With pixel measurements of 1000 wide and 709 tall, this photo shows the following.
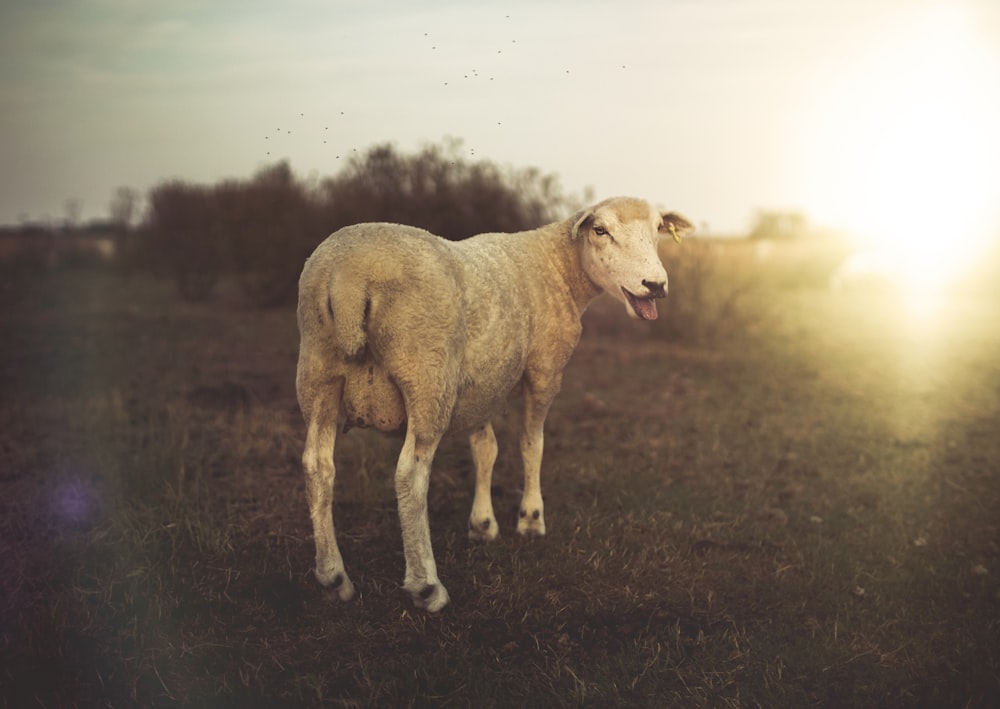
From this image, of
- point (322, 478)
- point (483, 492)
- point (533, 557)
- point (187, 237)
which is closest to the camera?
point (322, 478)

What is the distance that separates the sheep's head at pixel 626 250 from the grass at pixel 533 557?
1577 millimetres

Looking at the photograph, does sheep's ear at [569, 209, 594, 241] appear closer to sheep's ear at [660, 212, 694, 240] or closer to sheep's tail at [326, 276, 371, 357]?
sheep's ear at [660, 212, 694, 240]

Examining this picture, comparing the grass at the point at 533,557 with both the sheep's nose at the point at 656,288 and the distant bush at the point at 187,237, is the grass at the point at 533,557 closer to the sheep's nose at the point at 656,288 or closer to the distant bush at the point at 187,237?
the sheep's nose at the point at 656,288

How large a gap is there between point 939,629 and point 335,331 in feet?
11.7

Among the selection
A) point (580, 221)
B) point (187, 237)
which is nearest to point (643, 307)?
point (580, 221)

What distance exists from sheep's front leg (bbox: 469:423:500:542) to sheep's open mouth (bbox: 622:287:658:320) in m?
1.20

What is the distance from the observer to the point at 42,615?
4.24 meters

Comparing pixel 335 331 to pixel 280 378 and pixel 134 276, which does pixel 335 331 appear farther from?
pixel 134 276

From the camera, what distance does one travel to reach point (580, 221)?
16.2ft

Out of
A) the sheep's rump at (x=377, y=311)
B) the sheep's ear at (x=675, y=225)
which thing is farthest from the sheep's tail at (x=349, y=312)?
the sheep's ear at (x=675, y=225)

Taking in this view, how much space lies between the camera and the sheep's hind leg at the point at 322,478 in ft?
13.8

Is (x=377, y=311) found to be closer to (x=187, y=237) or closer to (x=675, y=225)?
(x=675, y=225)

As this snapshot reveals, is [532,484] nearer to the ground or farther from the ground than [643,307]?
nearer to the ground

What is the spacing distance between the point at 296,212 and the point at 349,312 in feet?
39.3
